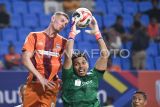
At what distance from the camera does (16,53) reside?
14.3m

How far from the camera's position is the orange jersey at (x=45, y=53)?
27.5 ft

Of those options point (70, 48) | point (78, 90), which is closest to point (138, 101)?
point (78, 90)

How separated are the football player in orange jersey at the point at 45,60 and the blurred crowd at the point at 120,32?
489cm

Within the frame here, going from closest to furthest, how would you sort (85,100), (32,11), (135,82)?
(85,100) → (135,82) → (32,11)

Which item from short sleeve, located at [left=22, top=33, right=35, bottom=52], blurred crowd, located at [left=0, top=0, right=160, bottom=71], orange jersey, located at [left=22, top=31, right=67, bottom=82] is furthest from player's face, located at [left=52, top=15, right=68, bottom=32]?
blurred crowd, located at [left=0, top=0, right=160, bottom=71]

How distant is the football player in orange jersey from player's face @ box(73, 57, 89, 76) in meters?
0.30

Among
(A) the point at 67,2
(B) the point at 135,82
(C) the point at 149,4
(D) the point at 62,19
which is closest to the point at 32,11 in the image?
(A) the point at 67,2

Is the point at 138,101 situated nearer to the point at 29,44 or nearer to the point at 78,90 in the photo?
the point at 78,90

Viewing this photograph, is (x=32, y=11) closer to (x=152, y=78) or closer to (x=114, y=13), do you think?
(x=114, y=13)

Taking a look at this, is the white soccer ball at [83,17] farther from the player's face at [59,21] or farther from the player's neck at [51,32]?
the player's neck at [51,32]

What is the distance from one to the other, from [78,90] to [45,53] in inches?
25.7

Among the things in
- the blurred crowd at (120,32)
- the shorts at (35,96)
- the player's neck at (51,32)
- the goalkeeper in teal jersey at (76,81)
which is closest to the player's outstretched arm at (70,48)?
the goalkeeper in teal jersey at (76,81)

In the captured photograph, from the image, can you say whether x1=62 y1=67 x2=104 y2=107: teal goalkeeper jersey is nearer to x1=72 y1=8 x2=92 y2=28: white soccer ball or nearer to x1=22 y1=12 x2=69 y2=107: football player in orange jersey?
x1=22 y1=12 x2=69 y2=107: football player in orange jersey

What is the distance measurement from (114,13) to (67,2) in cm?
152
